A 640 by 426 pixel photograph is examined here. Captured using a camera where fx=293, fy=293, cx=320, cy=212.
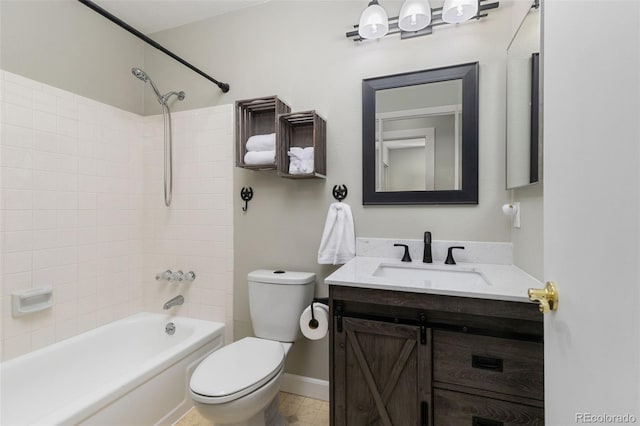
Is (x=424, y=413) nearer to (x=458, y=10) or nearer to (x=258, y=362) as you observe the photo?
(x=258, y=362)

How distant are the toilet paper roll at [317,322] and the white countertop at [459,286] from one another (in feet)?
0.69

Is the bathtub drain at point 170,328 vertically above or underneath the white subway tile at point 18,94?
underneath

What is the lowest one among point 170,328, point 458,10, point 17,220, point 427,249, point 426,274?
point 170,328

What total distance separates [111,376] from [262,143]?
1712 mm

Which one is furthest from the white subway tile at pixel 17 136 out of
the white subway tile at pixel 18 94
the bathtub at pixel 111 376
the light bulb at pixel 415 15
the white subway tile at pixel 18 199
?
the light bulb at pixel 415 15

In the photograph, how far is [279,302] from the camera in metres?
1.71

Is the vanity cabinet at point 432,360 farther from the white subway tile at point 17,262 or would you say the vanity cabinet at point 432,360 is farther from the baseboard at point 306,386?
the white subway tile at point 17,262

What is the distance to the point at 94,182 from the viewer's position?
1936 millimetres

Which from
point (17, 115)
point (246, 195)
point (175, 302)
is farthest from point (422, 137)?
point (17, 115)

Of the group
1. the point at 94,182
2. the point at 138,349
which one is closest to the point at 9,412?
Result: the point at 138,349

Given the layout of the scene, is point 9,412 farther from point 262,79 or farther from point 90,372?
point 262,79

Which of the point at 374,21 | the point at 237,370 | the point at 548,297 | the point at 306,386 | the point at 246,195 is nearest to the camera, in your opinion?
the point at 548,297

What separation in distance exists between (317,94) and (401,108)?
1.73 ft

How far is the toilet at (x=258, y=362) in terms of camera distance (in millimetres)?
1236
